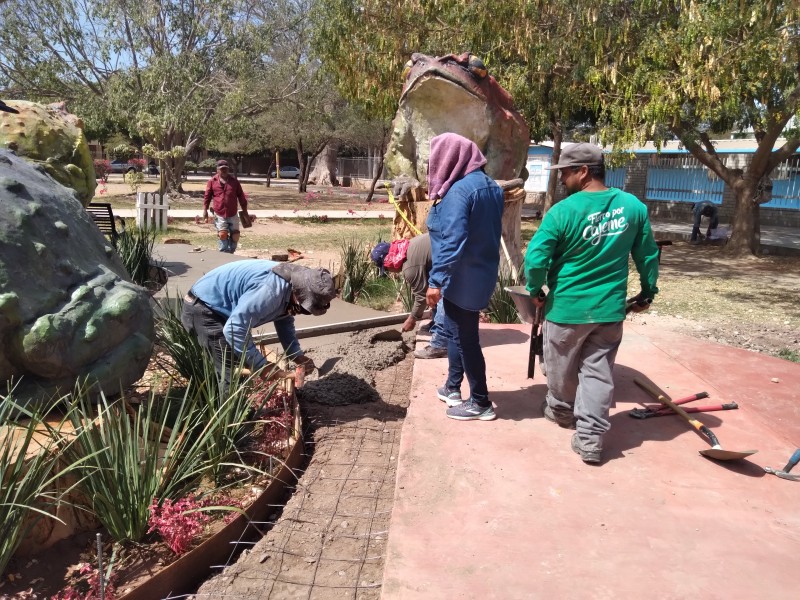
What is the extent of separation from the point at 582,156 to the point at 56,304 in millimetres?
2511

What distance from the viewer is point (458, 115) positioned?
7.30 metres

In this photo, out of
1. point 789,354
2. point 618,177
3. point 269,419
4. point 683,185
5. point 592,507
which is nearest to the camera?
point 592,507

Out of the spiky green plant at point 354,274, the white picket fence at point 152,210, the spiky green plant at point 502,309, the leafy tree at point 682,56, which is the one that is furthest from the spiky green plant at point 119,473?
the white picket fence at point 152,210

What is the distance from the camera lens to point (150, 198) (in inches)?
574

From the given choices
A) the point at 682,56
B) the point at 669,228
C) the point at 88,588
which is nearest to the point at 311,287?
the point at 88,588

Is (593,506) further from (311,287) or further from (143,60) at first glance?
(143,60)

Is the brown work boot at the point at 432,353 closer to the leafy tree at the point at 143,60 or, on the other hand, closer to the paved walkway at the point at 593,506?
the paved walkway at the point at 593,506

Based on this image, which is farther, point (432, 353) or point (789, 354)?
point (789, 354)

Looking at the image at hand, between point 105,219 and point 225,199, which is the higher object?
point 225,199

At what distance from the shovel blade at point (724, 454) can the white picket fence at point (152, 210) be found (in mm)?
12550

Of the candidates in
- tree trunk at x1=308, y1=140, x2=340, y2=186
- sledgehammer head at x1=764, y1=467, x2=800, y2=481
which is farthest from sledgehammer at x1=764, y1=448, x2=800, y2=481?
tree trunk at x1=308, y1=140, x2=340, y2=186

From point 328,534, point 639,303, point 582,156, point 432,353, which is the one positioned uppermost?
point 582,156

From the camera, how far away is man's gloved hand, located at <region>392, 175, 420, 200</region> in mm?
7770

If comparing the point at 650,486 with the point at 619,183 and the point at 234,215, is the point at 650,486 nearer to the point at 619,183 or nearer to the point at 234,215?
the point at 234,215
